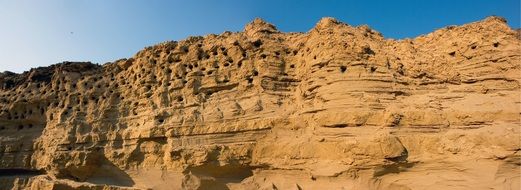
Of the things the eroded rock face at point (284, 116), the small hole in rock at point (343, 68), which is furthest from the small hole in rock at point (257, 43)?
the small hole in rock at point (343, 68)

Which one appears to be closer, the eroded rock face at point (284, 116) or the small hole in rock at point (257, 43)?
the eroded rock face at point (284, 116)

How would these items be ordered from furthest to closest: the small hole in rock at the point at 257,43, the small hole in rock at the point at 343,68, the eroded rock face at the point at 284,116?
the small hole in rock at the point at 257,43 < the small hole in rock at the point at 343,68 < the eroded rock face at the point at 284,116

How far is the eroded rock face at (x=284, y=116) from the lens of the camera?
10602 millimetres

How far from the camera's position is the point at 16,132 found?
18.2m

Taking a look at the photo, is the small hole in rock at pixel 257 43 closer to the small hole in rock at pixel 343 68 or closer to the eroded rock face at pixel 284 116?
the eroded rock face at pixel 284 116

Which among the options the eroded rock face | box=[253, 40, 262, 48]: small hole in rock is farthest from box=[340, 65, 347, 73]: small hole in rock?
box=[253, 40, 262, 48]: small hole in rock

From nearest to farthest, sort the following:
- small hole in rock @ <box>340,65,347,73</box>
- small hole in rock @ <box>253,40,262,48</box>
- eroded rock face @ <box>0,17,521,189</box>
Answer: eroded rock face @ <box>0,17,521,189</box>
small hole in rock @ <box>340,65,347,73</box>
small hole in rock @ <box>253,40,262,48</box>

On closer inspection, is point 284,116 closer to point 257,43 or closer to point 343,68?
point 343,68

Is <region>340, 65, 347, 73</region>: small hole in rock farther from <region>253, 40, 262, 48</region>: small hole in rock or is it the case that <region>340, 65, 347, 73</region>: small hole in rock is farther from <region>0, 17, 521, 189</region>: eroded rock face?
<region>253, 40, 262, 48</region>: small hole in rock

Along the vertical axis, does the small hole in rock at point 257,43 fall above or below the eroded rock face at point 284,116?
above

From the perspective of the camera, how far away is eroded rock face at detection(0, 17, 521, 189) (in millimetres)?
10602

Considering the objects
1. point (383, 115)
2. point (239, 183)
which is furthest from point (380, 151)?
point (239, 183)

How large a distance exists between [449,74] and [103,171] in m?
11.5

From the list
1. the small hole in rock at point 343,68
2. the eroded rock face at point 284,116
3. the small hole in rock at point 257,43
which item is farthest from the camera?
the small hole in rock at point 257,43
